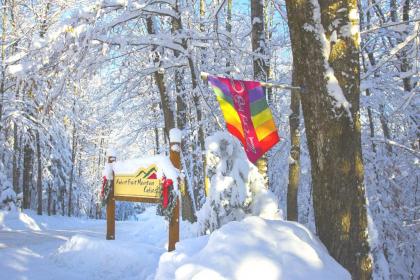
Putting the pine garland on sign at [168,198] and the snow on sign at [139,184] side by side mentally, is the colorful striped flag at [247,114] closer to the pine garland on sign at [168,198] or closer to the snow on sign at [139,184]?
the pine garland on sign at [168,198]

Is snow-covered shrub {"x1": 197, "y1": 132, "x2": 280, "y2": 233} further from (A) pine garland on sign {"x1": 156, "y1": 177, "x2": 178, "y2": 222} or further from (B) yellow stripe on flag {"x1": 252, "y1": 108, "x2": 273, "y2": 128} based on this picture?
(B) yellow stripe on flag {"x1": 252, "y1": 108, "x2": 273, "y2": 128}

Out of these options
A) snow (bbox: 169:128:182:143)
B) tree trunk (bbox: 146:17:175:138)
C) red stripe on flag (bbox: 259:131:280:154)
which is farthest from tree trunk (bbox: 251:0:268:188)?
red stripe on flag (bbox: 259:131:280:154)

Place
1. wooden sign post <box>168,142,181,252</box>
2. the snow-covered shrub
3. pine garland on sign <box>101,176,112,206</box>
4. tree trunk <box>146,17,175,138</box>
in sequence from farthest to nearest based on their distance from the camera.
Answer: tree trunk <box>146,17,175,138</box> → pine garland on sign <box>101,176,112,206</box> → wooden sign post <box>168,142,181,252</box> → the snow-covered shrub

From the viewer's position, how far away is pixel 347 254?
379 cm

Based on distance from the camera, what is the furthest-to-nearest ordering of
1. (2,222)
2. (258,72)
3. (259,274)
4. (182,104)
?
(2,222) → (182,104) → (258,72) → (259,274)

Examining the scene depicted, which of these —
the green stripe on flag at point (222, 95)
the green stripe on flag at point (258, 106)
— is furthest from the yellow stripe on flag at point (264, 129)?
the green stripe on flag at point (222, 95)

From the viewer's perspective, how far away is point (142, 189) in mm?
7844

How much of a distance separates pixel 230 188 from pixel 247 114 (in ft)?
7.59

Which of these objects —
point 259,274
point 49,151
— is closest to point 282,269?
point 259,274

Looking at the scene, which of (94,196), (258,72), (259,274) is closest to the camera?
(259,274)

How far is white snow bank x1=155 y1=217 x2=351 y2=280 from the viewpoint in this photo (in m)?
3.21

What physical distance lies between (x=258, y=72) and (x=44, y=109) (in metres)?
4.44

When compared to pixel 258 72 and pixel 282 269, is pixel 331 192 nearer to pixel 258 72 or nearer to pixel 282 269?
pixel 282 269

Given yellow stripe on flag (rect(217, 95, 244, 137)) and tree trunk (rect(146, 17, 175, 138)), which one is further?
tree trunk (rect(146, 17, 175, 138))
